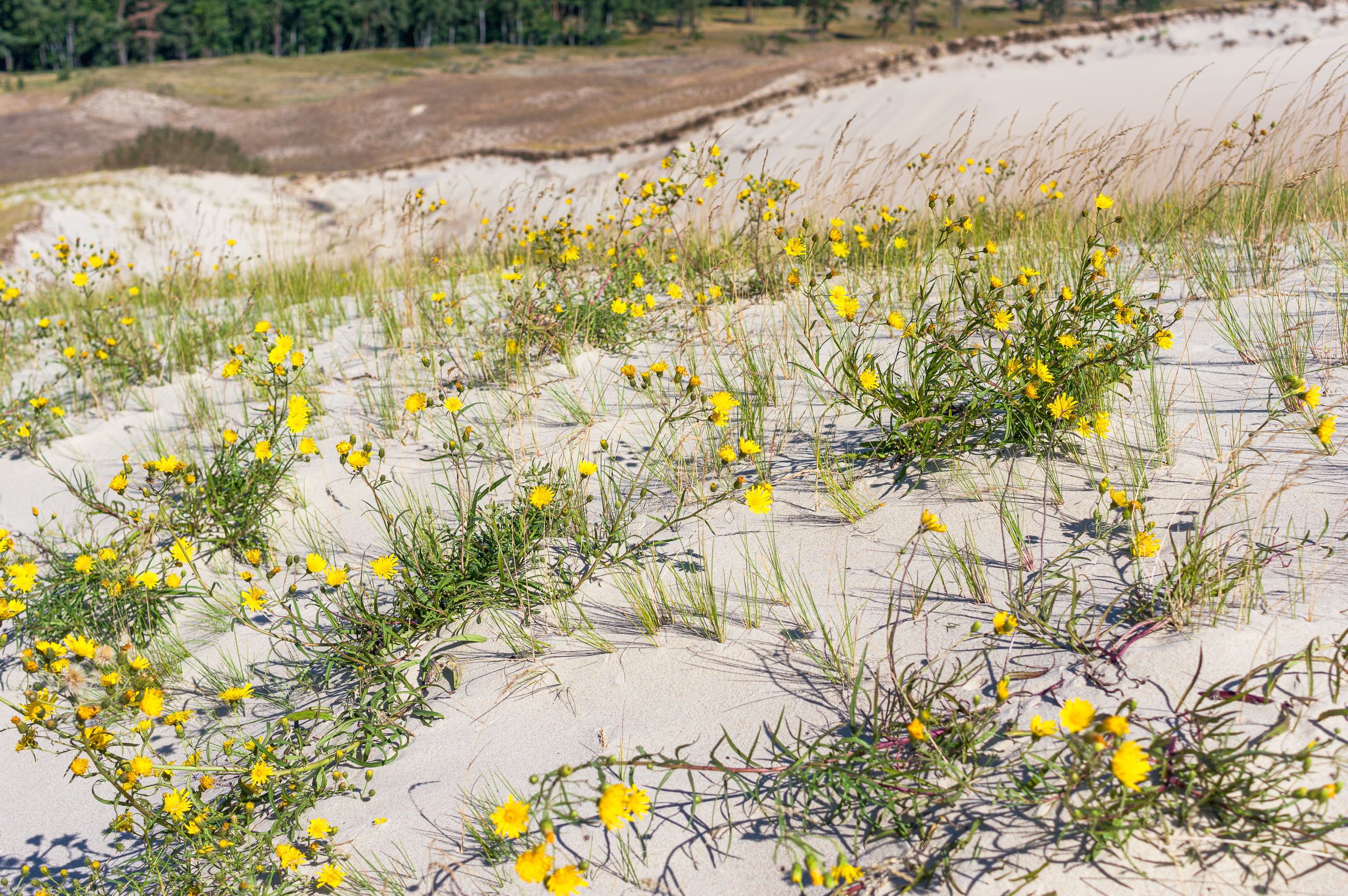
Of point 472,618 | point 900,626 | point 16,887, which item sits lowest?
point 16,887

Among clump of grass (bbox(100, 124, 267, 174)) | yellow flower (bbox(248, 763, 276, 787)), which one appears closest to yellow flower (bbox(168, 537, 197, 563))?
yellow flower (bbox(248, 763, 276, 787))

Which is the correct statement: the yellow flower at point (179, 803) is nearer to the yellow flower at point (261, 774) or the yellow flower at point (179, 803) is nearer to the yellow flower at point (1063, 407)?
the yellow flower at point (261, 774)

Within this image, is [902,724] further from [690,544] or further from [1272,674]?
[690,544]

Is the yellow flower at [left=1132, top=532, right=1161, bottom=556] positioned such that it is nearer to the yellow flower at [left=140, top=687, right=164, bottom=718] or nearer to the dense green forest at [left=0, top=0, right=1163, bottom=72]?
the yellow flower at [left=140, top=687, right=164, bottom=718]

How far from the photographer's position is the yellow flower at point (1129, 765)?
3.67 ft

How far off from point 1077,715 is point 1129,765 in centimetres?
10

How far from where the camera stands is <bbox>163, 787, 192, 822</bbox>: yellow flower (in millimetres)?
1489

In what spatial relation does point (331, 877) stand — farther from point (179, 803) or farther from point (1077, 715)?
point (1077, 715)

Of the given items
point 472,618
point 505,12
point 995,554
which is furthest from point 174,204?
point 505,12

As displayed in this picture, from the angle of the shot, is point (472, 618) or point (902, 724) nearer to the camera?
point (902, 724)

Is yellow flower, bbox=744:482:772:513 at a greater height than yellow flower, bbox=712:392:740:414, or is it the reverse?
yellow flower, bbox=712:392:740:414

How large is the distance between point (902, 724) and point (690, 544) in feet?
2.76

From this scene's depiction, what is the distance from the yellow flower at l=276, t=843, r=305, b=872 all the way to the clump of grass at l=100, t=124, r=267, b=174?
65.0ft

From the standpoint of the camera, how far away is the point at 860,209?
3.92 metres
